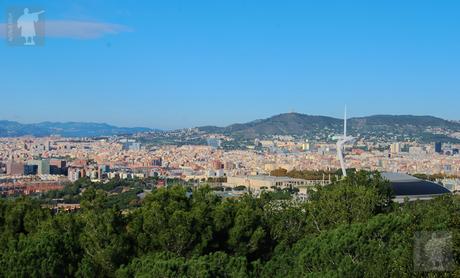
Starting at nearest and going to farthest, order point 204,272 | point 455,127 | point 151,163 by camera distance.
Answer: point 204,272 < point 151,163 < point 455,127

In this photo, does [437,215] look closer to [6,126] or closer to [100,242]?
[100,242]

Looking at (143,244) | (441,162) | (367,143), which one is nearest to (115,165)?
(441,162)

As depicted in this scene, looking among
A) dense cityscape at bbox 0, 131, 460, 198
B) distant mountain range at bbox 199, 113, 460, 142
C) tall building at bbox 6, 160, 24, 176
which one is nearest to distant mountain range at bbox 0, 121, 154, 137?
dense cityscape at bbox 0, 131, 460, 198
